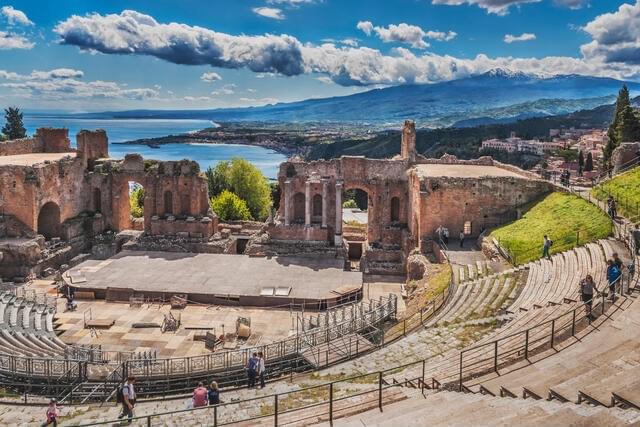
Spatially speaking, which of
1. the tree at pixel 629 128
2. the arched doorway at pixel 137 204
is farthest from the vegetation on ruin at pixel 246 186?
the tree at pixel 629 128

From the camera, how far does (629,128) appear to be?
137ft

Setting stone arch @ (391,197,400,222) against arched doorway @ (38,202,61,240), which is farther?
arched doorway @ (38,202,61,240)

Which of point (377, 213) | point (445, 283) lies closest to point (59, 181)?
point (377, 213)

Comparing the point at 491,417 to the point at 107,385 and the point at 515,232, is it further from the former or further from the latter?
the point at 515,232

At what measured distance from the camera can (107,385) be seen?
18078 mm

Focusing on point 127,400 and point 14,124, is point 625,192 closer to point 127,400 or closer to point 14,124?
point 127,400

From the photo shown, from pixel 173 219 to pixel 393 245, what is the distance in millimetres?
15265

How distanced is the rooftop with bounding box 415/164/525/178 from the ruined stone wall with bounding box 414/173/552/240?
73 cm

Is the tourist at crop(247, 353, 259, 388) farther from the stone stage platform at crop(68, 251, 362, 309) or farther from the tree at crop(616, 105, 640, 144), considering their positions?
the tree at crop(616, 105, 640, 144)

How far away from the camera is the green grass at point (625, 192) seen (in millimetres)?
24344

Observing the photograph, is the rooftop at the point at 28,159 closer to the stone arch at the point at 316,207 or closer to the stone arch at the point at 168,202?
the stone arch at the point at 168,202

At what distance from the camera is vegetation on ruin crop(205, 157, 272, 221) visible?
59.0 metres

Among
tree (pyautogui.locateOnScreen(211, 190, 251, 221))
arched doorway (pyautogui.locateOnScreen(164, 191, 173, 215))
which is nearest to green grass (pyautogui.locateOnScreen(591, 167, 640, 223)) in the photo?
arched doorway (pyautogui.locateOnScreen(164, 191, 173, 215))

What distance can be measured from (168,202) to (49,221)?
8008mm
